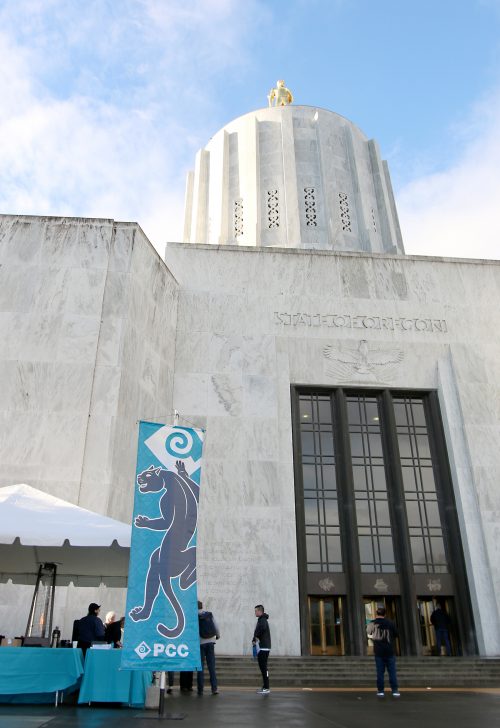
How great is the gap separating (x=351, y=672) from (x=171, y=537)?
901 cm

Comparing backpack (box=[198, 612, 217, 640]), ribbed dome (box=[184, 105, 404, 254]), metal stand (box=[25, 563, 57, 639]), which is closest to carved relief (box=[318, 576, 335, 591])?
backpack (box=[198, 612, 217, 640])

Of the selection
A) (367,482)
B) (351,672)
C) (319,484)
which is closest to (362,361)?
(367,482)

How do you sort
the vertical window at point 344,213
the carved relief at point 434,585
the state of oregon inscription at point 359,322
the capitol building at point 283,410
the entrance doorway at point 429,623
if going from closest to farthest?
the capitol building at point 283,410
the entrance doorway at point 429,623
the carved relief at point 434,585
the state of oregon inscription at point 359,322
the vertical window at point 344,213

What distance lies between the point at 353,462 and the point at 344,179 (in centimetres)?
1532

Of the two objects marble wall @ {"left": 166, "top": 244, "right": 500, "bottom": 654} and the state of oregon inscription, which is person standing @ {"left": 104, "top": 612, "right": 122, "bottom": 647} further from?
the state of oregon inscription

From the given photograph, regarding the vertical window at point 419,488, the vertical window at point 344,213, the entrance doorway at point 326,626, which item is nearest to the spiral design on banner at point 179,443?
the entrance doorway at point 326,626

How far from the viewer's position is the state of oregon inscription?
19.7m

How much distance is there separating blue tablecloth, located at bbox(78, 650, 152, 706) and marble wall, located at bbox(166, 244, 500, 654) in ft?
26.1

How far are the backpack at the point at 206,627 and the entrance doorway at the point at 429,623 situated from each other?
876 cm

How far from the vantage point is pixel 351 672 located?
13.7 metres

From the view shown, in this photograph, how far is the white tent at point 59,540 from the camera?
8.50 metres

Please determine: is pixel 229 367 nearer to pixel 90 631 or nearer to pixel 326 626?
pixel 326 626

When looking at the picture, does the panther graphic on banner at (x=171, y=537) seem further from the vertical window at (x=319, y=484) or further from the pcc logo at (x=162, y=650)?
the vertical window at (x=319, y=484)

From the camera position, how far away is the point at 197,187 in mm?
29156
